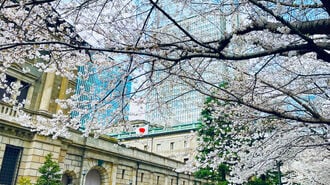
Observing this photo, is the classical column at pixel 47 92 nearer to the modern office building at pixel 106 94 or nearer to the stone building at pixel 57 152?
the stone building at pixel 57 152

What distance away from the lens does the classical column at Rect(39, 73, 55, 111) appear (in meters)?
14.7

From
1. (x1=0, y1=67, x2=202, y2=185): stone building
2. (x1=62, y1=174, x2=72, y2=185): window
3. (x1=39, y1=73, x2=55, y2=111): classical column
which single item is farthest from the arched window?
(x1=39, y1=73, x2=55, y2=111): classical column

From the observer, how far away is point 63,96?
16.5 meters

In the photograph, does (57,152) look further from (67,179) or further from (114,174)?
(114,174)

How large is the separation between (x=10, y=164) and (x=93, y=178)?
641 cm

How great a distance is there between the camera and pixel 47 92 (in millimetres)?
15156

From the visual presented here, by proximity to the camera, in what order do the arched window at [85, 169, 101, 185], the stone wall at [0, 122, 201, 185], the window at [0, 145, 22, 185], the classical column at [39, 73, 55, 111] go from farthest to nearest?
the arched window at [85, 169, 101, 185], the classical column at [39, 73, 55, 111], the stone wall at [0, 122, 201, 185], the window at [0, 145, 22, 185]

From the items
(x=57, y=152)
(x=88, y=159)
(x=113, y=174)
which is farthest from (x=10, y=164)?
(x=113, y=174)

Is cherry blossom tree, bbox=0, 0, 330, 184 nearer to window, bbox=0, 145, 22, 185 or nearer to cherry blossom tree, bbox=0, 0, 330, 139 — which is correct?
cherry blossom tree, bbox=0, 0, 330, 139

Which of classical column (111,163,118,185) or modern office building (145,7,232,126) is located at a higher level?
modern office building (145,7,232,126)

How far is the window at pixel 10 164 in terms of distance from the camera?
41.7ft

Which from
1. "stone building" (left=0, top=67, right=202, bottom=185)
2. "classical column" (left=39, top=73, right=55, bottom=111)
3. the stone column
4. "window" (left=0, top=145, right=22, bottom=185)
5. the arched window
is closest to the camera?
"window" (left=0, top=145, right=22, bottom=185)

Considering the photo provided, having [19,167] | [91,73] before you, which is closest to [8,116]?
[19,167]

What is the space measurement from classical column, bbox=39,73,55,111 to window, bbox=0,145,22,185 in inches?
93.6
